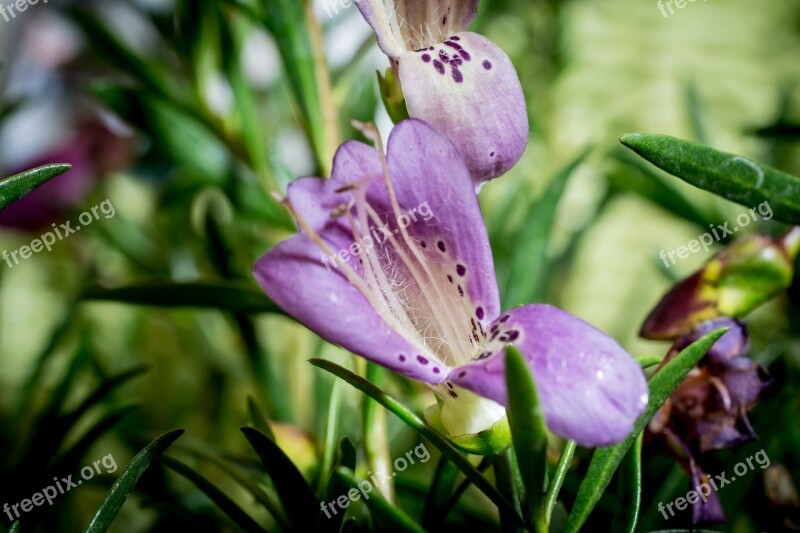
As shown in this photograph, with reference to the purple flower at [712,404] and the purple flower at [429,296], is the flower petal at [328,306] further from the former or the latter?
the purple flower at [712,404]

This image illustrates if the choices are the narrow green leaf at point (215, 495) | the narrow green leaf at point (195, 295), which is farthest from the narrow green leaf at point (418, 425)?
the narrow green leaf at point (195, 295)

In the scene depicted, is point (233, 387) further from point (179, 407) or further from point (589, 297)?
point (589, 297)

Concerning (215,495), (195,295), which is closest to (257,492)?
(215,495)

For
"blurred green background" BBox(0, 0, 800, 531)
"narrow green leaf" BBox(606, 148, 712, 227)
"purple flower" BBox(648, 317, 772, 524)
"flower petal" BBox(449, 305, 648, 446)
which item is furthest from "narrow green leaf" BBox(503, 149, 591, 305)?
"flower petal" BBox(449, 305, 648, 446)

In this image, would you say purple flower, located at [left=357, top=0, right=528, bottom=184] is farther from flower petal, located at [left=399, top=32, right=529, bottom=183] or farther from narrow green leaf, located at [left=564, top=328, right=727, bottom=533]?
narrow green leaf, located at [left=564, top=328, right=727, bottom=533]

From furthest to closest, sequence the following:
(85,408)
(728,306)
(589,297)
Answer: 1. (589,297)
2. (85,408)
3. (728,306)

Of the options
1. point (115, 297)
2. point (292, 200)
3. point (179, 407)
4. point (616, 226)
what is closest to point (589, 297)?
point (616, 226)
